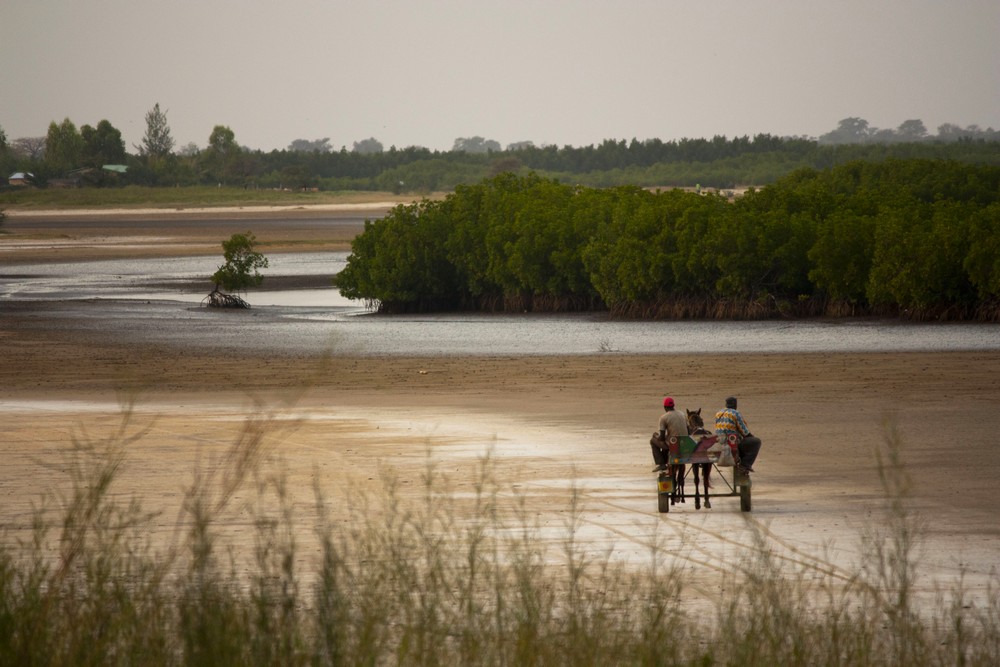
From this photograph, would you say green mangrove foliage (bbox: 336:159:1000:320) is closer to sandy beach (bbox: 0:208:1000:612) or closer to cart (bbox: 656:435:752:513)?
sandy beach (bbox: 0:208:1000:612)

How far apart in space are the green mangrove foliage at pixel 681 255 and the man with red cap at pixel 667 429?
2744cm

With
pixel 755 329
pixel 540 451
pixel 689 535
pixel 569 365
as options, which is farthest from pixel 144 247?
pixel 689 535

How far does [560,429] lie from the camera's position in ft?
70.0

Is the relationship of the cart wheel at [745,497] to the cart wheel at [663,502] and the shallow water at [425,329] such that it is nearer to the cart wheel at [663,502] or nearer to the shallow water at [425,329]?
the cart wheel at [663,502]

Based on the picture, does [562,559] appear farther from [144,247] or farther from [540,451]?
[144,247]

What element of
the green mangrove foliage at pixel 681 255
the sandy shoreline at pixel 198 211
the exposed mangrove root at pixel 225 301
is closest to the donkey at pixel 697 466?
the green mangrove foliage at pixel 681 255

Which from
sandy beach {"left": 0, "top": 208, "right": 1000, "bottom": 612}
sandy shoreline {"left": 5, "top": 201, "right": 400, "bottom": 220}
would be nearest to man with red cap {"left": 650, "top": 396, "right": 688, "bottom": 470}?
sandy beach {"left": 0, "top": 208, "right": 1000, "bottom": 612}

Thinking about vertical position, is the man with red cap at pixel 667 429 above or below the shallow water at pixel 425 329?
above

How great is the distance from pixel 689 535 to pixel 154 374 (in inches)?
760

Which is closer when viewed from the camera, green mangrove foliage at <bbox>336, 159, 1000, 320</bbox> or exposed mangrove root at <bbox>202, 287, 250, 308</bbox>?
green mangrove foliage at <bbox>336, 159, 1000, 320</bbox>

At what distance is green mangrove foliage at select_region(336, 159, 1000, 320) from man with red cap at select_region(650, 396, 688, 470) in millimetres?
27443

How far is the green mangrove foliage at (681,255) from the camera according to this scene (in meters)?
41.7

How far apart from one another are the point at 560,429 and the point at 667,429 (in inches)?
263

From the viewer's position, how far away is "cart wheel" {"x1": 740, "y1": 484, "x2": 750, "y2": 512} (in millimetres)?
14289
